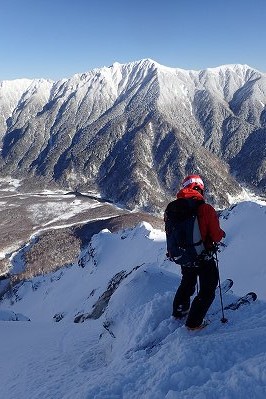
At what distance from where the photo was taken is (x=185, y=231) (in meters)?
9.55

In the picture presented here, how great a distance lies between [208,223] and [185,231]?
56cm

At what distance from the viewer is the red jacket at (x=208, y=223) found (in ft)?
30.8

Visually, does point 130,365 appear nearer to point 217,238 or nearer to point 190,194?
point 217,238

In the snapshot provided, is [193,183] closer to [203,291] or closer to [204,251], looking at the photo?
[204,251]

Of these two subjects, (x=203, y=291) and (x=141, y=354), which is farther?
(x=141, y=354)

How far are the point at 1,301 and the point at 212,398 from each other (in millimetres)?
75201

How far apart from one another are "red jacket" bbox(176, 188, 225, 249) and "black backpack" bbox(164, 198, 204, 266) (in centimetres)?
10

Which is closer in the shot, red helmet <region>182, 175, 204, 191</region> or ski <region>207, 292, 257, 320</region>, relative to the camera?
red helmet <region>182, 175, 204, 191</region>

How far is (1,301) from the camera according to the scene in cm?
7600

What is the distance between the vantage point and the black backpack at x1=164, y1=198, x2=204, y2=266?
9.45m

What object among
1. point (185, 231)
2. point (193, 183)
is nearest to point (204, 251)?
point (185, 231)

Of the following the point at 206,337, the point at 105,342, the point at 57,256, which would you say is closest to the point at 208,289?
the point at 206,337

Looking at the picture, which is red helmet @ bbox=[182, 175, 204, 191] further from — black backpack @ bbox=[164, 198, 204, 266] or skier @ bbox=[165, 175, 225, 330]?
black backpack @ bbox=[164, 198, 204, 266]

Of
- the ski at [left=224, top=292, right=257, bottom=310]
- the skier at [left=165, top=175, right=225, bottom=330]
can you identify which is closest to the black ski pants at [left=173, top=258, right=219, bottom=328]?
the skier at [left=165, top=175, right=225, bottom=330]
